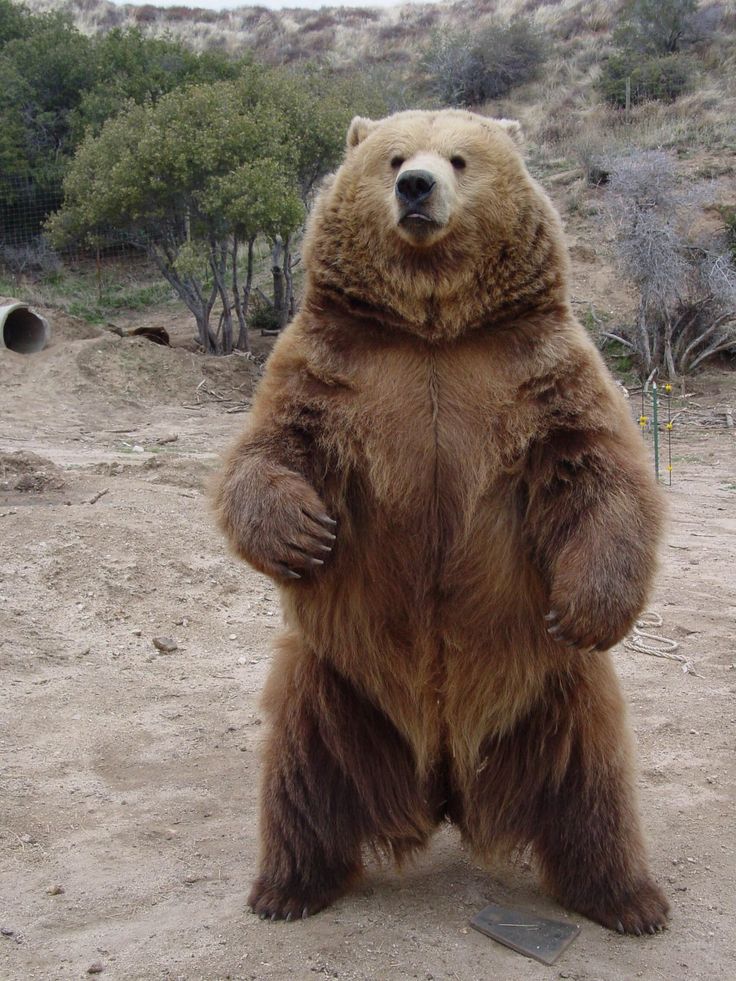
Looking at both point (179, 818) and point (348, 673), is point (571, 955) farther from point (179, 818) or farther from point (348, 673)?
point (179, 818)

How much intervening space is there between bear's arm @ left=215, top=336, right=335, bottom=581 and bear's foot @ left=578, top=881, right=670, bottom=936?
4.51 feet

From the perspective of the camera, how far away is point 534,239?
9.64 ft

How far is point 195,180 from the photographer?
54.6ft

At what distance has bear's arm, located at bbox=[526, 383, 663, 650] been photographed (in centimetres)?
264

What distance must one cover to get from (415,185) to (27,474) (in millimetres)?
5610

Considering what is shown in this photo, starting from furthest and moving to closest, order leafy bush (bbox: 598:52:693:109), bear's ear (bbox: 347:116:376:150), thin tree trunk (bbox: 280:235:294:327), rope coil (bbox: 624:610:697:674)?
leafy bush (bbox: 598:52:693:109), thin tree trunk (bbox: 280:235:294:327), rope coil (bbox: 624:610:697:674), bear's ear (bbox: 347:116:376:150)

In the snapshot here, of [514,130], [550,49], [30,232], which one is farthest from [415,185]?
[550,49]

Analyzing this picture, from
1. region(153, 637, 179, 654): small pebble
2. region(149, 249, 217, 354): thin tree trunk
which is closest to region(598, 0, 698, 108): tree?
region(149, 249, 217, 354): thin tree trunk

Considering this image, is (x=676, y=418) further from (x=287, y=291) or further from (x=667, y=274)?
(x=287, y=291)

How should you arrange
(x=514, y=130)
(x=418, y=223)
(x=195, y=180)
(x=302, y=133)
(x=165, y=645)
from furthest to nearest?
(x=302, y=133) < (x=195, y=180) < (x=165, y=645) < (x=514, y=130) < (x=418, y=223)

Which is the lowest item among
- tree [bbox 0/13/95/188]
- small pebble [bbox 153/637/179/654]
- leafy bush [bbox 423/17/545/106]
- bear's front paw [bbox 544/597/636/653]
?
small pebble [bbox 153/637/179/654]

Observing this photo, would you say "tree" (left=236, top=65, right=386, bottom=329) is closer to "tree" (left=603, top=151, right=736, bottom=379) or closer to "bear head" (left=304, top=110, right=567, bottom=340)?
"tree" (left=603, top=151, right=736, bottom=379)

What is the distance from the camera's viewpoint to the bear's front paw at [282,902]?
3.01 meters

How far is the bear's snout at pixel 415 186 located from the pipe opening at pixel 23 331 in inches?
569
